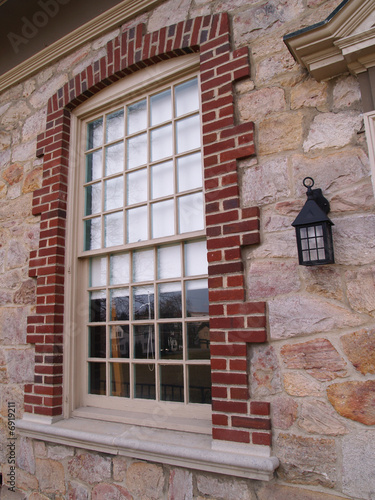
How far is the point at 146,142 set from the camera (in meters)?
3.23

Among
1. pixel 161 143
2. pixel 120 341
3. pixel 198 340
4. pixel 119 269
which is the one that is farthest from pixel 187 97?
pixel 120 341

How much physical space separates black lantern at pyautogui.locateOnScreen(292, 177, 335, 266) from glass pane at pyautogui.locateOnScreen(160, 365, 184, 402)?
51.1 inches

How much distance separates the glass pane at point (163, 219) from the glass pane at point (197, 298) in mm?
473

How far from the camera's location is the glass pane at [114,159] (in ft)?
11.0

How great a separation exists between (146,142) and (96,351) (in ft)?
6.18

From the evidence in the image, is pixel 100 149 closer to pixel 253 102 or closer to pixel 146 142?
pixel 146 142

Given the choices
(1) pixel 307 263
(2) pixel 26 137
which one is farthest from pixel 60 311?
(1) pixel 307 263

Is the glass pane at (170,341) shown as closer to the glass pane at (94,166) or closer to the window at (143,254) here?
the window at (143,254)

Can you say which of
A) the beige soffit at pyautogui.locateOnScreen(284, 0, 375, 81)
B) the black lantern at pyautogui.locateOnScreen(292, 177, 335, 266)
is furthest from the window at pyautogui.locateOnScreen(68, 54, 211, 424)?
the beige soffit at pyautogui.locateOnScreen(284, 0, 375, 81)

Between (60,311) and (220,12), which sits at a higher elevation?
(220,12)

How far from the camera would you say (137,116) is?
10.9ft

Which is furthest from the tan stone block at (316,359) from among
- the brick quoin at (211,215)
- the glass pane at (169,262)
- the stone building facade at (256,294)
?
the glass pane at (169,262)

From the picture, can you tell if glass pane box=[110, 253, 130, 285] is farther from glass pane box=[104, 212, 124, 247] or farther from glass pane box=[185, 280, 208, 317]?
glass pane box=[185, 280, 208, 317]

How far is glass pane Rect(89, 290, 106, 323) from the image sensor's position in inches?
128
